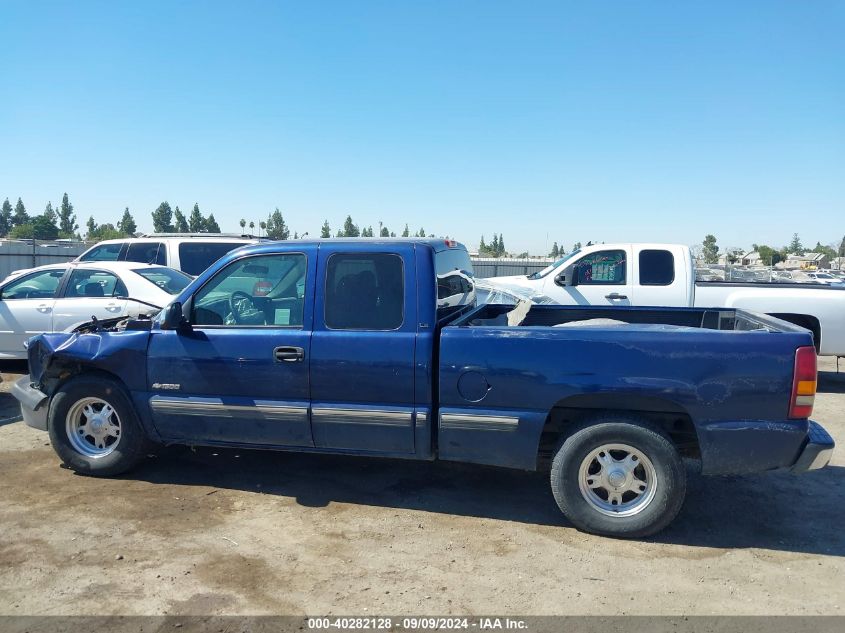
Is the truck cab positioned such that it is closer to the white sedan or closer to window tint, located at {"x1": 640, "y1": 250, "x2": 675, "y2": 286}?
window tint, located at {"x1": 640, "y1": 250, "x2": 675, "y2": 286}

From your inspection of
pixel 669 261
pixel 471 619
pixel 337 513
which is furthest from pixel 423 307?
pixel 669 261

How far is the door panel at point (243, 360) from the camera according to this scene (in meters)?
4.63

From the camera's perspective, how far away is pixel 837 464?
582cm

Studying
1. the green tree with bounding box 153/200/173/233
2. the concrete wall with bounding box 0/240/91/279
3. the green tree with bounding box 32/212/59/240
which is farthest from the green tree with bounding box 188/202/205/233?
the concrete wall with bounding box 0/240/91/279

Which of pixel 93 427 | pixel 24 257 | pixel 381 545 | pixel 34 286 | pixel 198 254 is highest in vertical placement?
pixel 24 257

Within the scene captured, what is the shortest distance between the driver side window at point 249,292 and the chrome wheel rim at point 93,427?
113 centimetres

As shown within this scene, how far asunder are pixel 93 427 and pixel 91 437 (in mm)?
120

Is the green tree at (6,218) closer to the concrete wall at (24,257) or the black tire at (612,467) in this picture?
the concrete wall at (24,257)

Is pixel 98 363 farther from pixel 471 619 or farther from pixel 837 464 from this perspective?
pixel 837 464

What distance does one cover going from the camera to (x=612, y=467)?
424cm

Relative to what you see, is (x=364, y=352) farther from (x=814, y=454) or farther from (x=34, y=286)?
(x=34, y=286)

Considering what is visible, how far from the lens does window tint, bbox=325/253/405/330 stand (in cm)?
454

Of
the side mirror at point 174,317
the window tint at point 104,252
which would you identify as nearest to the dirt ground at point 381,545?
the side mirror at point 174,317

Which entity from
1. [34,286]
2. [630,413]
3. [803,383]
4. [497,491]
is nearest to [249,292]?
[497,491]
